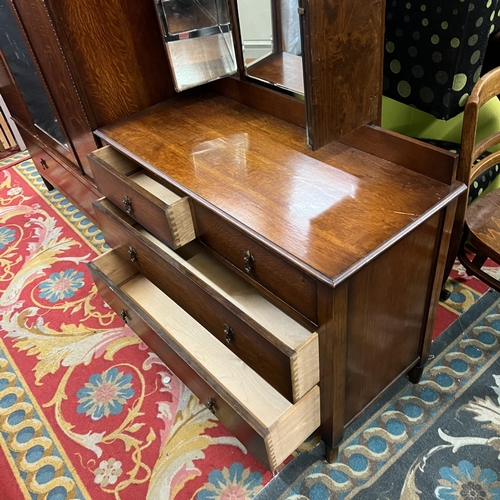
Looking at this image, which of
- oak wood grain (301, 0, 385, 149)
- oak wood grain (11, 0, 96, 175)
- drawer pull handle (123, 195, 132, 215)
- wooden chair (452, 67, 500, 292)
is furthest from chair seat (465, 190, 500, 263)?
oak wood grain (11, 0, 96, 175)

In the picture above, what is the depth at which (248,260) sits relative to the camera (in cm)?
91

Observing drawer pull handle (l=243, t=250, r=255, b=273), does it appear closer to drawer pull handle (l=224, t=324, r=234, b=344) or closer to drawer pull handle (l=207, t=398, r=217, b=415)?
drawer pull handle (l=224, t=324, r=234, b=344)

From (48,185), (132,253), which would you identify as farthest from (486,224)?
(48,185)

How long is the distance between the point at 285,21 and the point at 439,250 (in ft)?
1.89

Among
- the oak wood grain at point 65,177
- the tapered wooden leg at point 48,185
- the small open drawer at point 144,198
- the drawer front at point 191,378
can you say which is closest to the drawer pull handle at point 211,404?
the drawer front at point 191,378

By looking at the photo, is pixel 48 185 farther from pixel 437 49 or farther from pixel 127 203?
pixel 437 49

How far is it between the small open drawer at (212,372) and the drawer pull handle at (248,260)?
263 millimetres

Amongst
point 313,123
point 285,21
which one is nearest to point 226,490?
point 313,123

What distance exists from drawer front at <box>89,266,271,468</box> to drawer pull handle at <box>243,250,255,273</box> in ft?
0.91

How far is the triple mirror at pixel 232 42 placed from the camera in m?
1.04

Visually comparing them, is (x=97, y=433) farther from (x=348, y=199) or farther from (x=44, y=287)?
(x=348, y=199)

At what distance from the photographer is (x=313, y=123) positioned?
83 centimetres

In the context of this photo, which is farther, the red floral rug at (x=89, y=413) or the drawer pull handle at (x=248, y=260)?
the red floral rug at (x=89, y=413)

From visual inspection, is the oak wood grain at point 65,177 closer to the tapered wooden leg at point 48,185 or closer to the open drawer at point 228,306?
the tapered wooden leg at point 48,185
